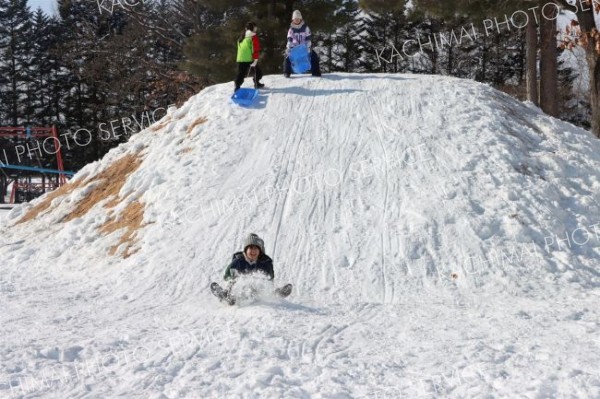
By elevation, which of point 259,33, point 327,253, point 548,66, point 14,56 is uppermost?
point 14,56

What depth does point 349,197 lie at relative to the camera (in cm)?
903

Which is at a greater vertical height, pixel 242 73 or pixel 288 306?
pixel 242 73

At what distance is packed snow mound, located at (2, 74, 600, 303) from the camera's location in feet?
25.1

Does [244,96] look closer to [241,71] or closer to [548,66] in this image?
[241,71]

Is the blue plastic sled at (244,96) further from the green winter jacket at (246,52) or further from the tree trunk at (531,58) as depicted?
the tree trunk at (531,58)

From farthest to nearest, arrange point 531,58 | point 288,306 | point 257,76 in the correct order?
point 531,58 < point 257,76 < point 288,306

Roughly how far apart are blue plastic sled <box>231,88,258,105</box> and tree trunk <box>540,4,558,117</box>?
8329 millimetres

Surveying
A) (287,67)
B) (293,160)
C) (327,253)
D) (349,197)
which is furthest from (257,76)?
(327,253)

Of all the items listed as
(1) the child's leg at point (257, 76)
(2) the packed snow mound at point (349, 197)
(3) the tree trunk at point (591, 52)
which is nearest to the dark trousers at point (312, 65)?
(2) the packed snow mound at point (349, 197)

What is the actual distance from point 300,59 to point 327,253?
712 centimetres

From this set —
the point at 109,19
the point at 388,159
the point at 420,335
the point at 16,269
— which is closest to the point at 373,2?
the point at 388,159

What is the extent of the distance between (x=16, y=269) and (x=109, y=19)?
97.8ft

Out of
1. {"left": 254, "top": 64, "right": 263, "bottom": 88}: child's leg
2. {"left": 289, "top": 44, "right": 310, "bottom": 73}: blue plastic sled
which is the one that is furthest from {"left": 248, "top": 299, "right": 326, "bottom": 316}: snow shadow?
{"left": 289, "top": 44, "right": 310, "bottom": 73}: blue plastic sled

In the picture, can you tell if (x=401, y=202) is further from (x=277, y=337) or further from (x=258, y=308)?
(x=277, y=337)
